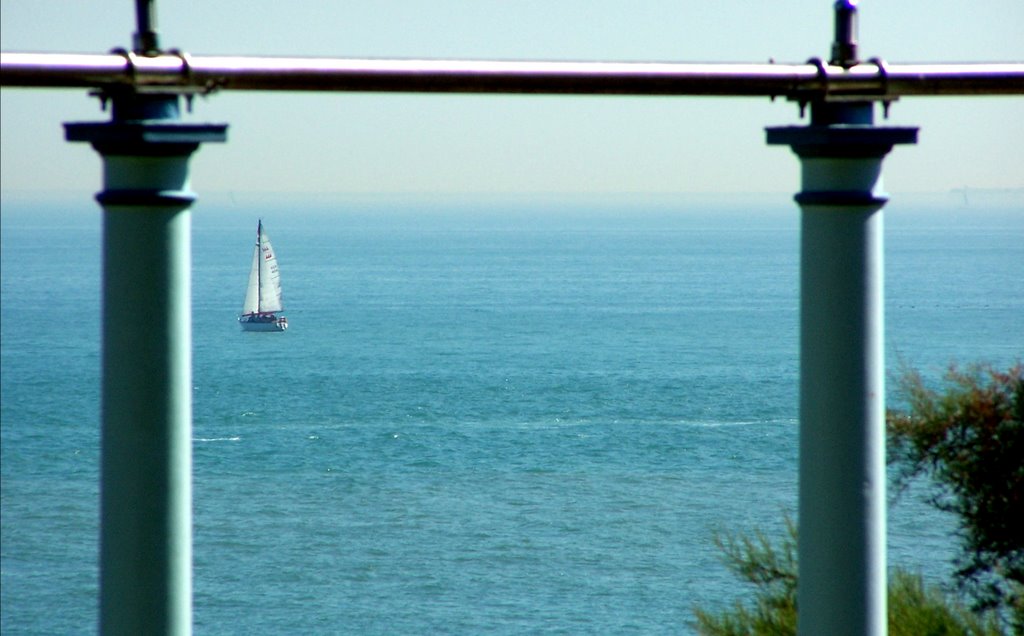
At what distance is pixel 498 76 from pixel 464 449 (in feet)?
130

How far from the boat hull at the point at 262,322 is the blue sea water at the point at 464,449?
635 mm

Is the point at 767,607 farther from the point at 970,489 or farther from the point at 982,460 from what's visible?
the point at 982,460

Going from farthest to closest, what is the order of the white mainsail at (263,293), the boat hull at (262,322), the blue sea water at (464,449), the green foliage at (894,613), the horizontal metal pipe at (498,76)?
the boat hull at (262,322), the white mainsail at (263,293), the blue sea water at (464,449), the green foliage at (894,613), the horizontal metal pipe at (498,76)

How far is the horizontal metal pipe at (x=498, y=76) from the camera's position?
1.57 metres

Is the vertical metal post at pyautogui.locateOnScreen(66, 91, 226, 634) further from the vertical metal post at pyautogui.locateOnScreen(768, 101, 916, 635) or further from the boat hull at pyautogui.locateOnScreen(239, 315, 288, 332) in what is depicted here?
the boat hull at pyautogui.locateOnScreen(239, 315, 288, 332)

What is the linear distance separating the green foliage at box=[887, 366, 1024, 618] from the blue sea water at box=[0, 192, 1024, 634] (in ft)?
3.54

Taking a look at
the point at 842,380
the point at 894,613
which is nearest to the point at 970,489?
the point at 894,613

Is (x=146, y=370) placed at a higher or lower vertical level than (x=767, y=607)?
higher

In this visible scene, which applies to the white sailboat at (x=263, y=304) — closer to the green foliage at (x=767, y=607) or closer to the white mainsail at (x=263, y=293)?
the white mainsail at (x=263, y=293)

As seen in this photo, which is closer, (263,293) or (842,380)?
(842,380)

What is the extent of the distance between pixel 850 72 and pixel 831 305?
340 millimetres

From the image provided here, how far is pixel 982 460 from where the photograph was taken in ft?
20.9

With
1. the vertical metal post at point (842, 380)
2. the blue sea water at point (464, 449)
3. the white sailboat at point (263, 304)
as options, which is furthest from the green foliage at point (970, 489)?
the white sailboat at point (263, 304)

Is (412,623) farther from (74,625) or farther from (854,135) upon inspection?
(854,135)
